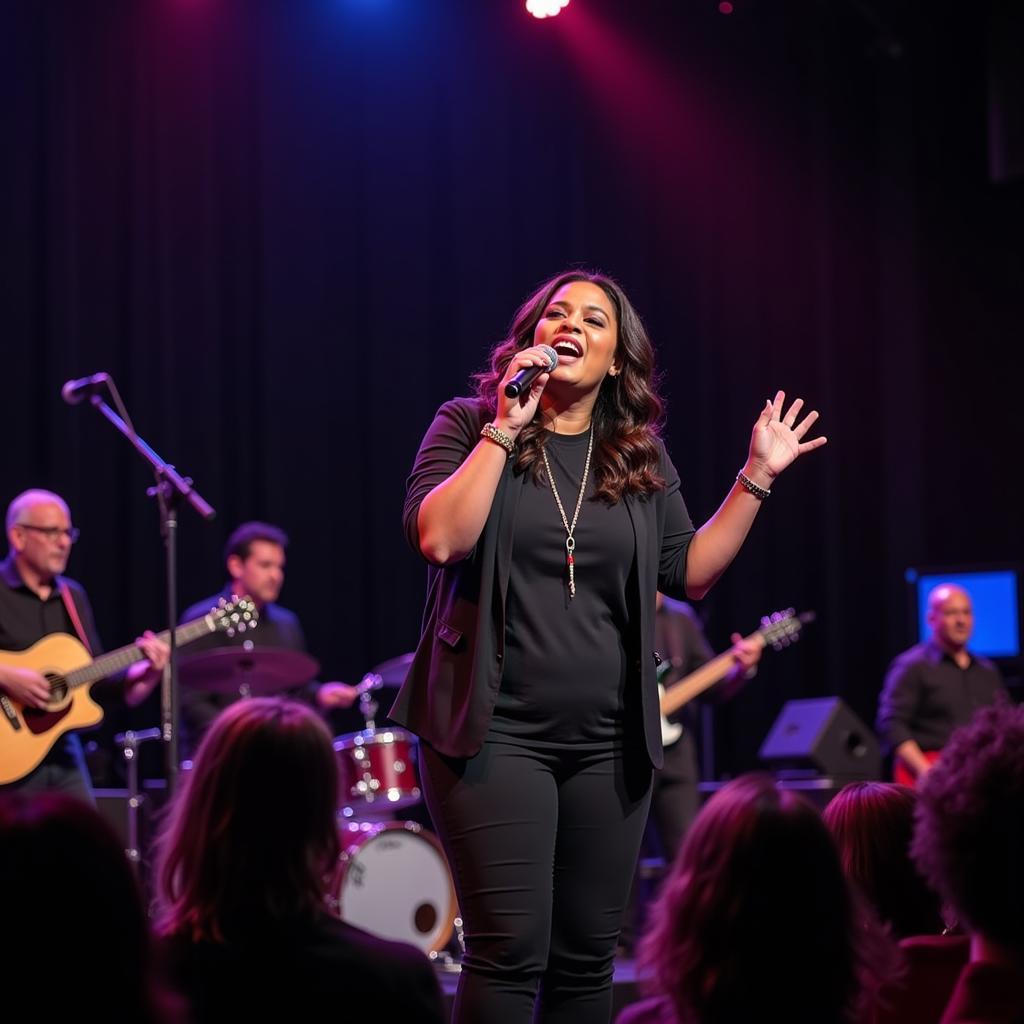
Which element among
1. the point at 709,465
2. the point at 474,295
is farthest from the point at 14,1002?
the point at 709,465

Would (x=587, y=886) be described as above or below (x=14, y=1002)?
below

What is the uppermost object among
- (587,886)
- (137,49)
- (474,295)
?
(137,49)

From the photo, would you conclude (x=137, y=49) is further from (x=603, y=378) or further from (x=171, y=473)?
(x=603, y=378)

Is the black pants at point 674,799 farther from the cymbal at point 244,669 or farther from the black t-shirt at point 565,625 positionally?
A: the black t-shirt at point 565,625

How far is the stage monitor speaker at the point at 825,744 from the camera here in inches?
289

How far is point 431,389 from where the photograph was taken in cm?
797

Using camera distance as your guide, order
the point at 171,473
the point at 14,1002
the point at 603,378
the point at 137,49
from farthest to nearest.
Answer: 1. the point at 137,49
2. the point at 171,473
3. the point at 603,378
4. the point at 14,1002

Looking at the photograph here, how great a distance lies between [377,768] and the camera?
21.5 ft

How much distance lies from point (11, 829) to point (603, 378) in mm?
1743

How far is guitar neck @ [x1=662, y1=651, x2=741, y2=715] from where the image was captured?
6.97 m

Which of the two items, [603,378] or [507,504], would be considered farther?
[603,378]

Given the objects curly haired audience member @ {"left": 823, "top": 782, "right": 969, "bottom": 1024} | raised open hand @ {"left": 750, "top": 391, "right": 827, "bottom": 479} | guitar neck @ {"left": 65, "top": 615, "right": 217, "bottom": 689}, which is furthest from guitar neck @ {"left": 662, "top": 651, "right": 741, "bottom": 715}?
curly haired audience member @ {"left": 823, "top": 782, "right": 969, "bottom": 1024}

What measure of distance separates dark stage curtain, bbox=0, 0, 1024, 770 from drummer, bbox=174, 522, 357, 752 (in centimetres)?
54

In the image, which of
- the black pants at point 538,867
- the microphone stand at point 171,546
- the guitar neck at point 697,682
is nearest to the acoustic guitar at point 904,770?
the guitar neck at point 697,682
